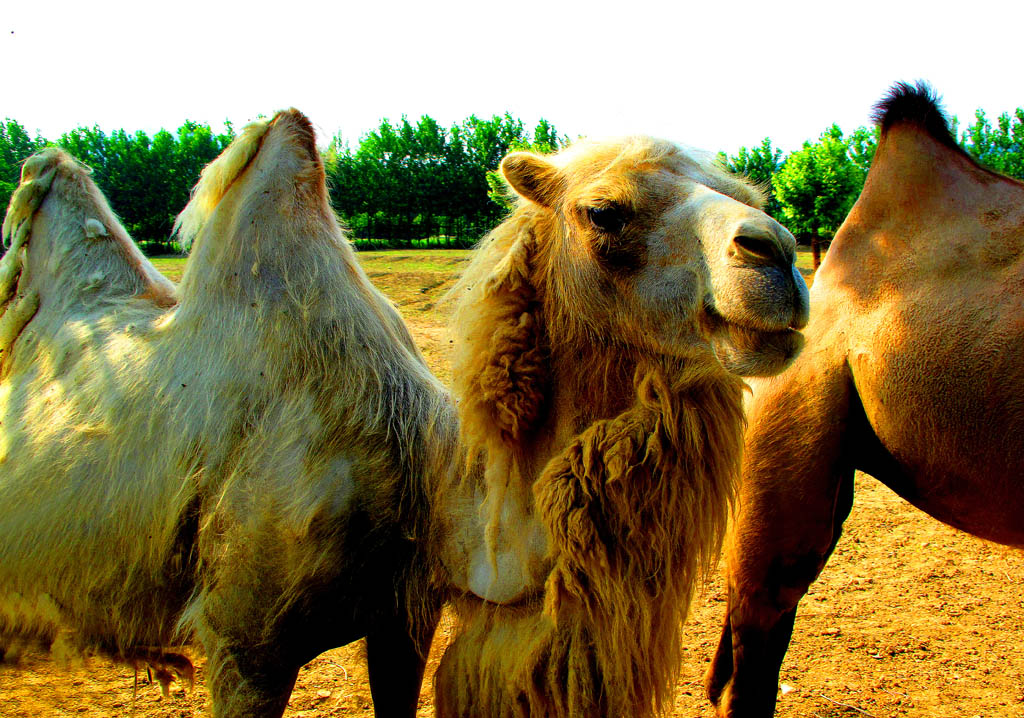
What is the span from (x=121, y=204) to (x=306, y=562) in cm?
3422

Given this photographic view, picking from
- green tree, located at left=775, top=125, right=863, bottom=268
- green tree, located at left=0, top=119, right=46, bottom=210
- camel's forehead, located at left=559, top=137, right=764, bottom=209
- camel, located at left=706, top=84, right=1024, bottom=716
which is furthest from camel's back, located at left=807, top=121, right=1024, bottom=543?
green tree, located at left=0, top=119, right=46, bottom=210

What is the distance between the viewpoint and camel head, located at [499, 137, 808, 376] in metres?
1.69

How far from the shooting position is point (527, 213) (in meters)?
2.25

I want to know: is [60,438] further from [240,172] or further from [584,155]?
[584,155]

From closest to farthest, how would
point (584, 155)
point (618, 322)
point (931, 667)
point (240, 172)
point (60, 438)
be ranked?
point (618, 322), point (584, 155), point (60, 438), point (240, 172), point (931, 667)

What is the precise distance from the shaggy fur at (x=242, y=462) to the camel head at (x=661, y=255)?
0.66 m

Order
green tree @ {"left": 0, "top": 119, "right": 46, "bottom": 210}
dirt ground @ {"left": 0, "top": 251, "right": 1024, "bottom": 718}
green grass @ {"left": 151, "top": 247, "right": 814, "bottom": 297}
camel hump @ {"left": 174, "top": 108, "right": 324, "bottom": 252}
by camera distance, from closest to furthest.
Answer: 1. camel hump @ {"left": 174, "top": 108, "right": 324, "bottom": 252}
2. dirt ground @ {"left": 0, "top": 251, "right": 1024, "bottom": 718}
3. green grass @ {"left": 151, "top": 247, "right": 814, "bottom": 297}
4. green tree @ {"left": 0, "top": 119, "right": 46, "bottom": 210}

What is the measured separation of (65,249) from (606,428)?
253 cm

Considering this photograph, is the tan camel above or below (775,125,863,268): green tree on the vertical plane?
below

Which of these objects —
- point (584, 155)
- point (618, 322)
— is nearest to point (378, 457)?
point (618, 322)

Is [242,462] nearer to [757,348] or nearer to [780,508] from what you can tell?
[757,348]

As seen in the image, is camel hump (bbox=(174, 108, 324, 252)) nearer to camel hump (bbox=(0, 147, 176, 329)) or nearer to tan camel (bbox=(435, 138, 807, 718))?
camel hump (bbox=(0, 147, 176, 329))

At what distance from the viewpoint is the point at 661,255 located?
75.2 inches

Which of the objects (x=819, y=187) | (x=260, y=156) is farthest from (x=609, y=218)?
(x=819, y=187)
